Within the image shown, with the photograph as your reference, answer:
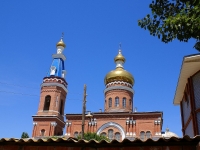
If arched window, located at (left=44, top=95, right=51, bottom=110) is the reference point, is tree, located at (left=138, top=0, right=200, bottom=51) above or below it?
below

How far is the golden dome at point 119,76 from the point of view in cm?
3662

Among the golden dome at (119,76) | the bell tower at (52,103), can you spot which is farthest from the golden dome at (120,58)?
the bell tower at (52,103)

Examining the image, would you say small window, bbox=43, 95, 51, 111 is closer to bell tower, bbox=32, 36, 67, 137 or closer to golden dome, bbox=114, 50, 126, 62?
bell tower, bbox=32, 36, 67, 137

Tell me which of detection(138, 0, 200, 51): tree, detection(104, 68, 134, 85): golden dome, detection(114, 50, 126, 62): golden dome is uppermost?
detection(114, 50, 126, 62): golden dome

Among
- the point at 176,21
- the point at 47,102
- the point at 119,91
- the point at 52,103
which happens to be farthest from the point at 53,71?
the point at 176,21

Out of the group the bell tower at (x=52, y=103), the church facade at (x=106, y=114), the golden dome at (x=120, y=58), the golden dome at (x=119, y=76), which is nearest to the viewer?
the church facade at (x=106, y=114)

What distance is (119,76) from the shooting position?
36562 mm

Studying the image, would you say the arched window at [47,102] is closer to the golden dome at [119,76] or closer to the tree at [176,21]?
the golden dome at [119,76]

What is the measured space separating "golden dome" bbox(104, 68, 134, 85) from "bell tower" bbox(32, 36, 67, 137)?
620 cm

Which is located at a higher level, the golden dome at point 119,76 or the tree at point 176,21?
the golden dome at point 119,76

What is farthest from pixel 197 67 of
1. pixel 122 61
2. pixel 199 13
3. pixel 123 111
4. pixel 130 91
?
pixel 122 61

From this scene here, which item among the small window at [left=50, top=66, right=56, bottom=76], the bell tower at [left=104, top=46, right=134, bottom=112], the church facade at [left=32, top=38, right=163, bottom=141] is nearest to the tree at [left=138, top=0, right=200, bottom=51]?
the church facade at [left=32, top=38, right=163, bottom=141]

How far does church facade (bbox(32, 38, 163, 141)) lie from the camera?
31312mm

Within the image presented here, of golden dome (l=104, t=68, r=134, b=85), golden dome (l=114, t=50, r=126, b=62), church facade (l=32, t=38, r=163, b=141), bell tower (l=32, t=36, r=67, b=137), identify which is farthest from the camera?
golden dome (l=114, t=50, r=126, b=62)
